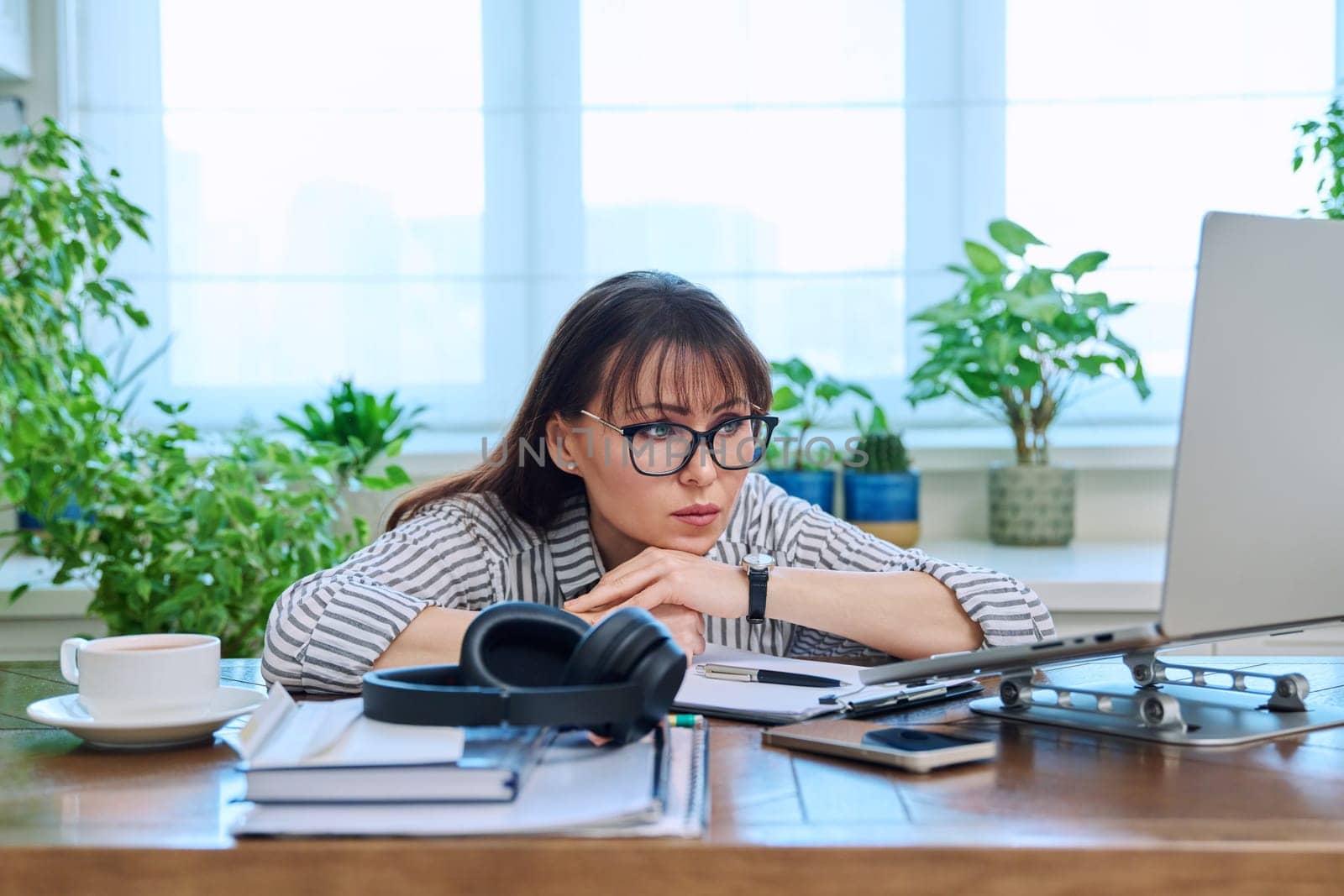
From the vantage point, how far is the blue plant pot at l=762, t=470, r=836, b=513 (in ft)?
8.14

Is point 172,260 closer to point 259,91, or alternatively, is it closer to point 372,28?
point 259,91

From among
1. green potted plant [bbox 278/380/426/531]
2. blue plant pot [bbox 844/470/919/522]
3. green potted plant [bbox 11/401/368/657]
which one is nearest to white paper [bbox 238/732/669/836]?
Answer: green potted plant [bbox 11/401/368/657]

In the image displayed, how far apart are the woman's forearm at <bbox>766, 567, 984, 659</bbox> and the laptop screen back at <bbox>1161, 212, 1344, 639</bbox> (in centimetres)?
45

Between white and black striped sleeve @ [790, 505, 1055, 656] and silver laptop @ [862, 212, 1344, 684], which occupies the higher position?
silver laptop @ [862, 212, 1344, 684]

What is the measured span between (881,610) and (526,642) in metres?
0.58

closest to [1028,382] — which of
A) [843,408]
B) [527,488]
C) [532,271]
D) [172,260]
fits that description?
[843,408]

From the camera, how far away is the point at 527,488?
162cm

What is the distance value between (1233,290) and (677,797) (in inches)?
19.1

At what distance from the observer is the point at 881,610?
138 centimetres

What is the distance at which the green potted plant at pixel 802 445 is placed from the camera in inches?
98.0

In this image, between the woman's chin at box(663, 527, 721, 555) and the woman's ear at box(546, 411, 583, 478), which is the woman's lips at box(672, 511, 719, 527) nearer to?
the woman's chin at box(663, 527, 721, 555)

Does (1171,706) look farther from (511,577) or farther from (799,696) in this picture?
(511,577)

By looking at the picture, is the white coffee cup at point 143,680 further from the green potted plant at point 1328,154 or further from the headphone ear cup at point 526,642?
the green potted plant at point 1328,154

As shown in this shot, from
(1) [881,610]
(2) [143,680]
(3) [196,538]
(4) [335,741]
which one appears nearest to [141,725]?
(2) [143,680]
